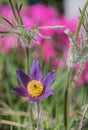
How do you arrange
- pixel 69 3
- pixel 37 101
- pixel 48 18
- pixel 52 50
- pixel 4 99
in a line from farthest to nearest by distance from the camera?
pixel 69 3
pixel 48 18
pixel 52 50
pixel 4 99
pixel 37 101

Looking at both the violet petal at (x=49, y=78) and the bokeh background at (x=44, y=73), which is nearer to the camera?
the violet petal at (x=49, y=78)

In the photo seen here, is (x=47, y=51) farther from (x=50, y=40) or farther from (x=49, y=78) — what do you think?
(x=49, y=78)

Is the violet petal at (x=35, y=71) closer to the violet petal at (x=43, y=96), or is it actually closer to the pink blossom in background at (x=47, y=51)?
the violet petal at (x=43, y=96)

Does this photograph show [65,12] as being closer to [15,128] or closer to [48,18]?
[48,18]

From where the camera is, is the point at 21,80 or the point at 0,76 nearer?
the point at 21,80

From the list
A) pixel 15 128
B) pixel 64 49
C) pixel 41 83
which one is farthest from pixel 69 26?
pixel 41 83

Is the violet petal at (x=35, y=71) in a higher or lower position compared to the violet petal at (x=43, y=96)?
higher

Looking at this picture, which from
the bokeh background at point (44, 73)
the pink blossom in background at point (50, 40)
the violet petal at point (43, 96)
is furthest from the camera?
the pink blossom in background at point (50, 40)

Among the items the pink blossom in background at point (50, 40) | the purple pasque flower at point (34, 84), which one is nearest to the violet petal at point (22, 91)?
the purple pasque flower at point (34, 84)
